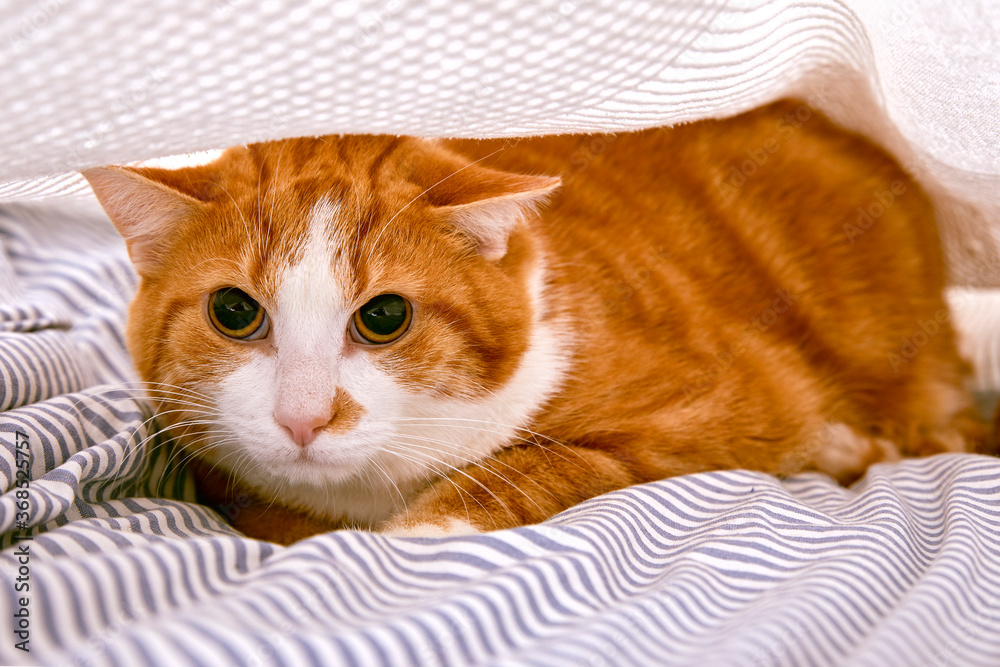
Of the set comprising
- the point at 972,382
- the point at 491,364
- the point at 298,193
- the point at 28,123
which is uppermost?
the point at 28,123

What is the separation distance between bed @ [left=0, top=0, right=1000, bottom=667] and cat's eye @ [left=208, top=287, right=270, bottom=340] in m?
0.20

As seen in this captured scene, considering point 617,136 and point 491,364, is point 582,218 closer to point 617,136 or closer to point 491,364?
point 617,136

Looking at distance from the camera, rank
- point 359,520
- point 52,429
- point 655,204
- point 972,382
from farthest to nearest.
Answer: point 972,382, point 655,204, point 359,520, point 52,429

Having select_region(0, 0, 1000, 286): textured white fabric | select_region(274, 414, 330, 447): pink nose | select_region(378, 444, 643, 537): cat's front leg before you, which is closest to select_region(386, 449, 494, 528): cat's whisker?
select_region(378, 444, 643, 537): cat's front leg

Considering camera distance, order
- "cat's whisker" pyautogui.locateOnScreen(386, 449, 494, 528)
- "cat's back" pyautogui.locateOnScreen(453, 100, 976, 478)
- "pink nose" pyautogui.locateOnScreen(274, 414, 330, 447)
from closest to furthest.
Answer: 1. "pink nose" pyautogui.locateOnScreen(274, 414, 330, 447)
2. "cat's whisker" pyautogui.locateOnScreen(386, 449, 494, 528)
3. "cat's back" pyautogui.locateOnScreen(453, 100, 976, 478)

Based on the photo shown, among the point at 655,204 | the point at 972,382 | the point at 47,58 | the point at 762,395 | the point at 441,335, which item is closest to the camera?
the point at 47,58

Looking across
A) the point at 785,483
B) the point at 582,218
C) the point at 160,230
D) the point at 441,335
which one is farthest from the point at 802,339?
the point at 160,230

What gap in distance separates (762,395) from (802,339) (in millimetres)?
226

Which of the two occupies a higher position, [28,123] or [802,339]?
[28,123]

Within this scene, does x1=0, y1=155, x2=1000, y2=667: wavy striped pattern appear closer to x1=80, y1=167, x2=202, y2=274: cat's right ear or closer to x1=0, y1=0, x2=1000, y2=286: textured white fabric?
x1=80, y1=167, x2=202, y2=274: cat's right ear

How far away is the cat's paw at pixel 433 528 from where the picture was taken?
3.17 feet

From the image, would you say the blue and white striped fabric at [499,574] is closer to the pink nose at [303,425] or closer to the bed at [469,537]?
the bed at [469,537]

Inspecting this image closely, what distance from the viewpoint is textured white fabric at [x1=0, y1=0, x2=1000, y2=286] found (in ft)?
2.21

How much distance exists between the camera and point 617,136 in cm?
142
